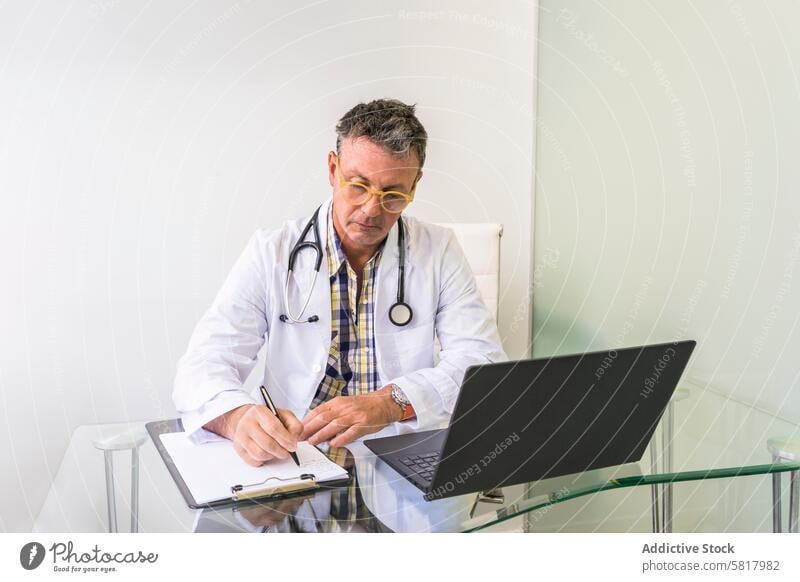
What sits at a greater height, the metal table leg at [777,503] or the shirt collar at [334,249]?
the shirt collar at [334,249]

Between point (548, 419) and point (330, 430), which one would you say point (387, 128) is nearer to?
point (330, 430)

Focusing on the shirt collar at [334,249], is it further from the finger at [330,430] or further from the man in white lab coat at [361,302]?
the finger at [330,430]

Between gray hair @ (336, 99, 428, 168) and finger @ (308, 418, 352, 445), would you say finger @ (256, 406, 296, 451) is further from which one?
gray hair @ (336, 99, 428, 168)

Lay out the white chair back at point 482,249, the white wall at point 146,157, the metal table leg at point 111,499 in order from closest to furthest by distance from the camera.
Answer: the metal table leg at point 111,499
the white wall at point 146,157
the white chair back at point 482,249

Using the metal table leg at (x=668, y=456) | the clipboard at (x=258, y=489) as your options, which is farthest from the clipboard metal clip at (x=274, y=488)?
the metal table leg at (x=668, y=456)

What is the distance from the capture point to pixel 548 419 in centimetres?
83

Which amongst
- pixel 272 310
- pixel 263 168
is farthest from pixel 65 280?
pixel 272 310

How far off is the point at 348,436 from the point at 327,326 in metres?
0.34

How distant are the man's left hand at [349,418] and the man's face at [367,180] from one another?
0.98 feet

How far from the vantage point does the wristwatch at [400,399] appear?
1161 mm

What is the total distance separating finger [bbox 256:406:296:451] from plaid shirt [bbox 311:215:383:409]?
1.38 ft

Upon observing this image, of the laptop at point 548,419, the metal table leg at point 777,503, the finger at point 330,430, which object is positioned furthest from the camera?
the metal table leg at point 777,503

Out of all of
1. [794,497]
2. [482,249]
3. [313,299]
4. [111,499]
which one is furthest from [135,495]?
[482,249]

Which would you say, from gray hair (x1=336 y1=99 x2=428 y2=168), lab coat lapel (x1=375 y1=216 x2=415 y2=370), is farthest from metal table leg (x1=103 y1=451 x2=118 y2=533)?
gray hair (x1=336 y1=99 x2=428 y2=168)
